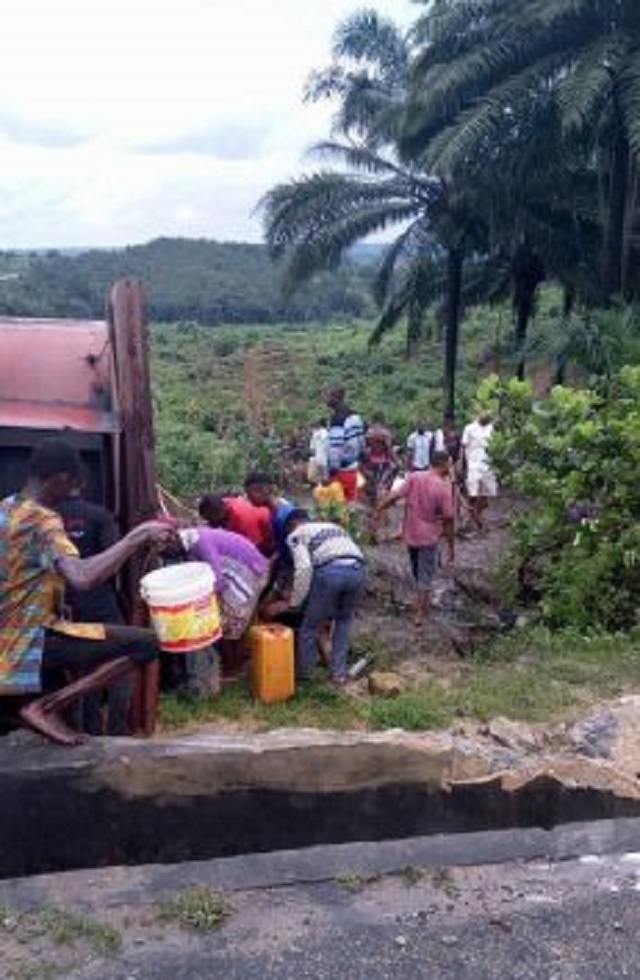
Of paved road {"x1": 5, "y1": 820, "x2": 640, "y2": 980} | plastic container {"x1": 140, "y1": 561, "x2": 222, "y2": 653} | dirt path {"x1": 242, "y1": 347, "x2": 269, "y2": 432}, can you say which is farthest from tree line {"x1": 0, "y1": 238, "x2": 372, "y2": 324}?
paved road {"x1": 5, "y1": 820, "x2": 640, "y2": 980}

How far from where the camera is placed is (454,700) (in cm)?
614

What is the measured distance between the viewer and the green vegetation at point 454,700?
594cm

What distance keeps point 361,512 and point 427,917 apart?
7743 millimetres

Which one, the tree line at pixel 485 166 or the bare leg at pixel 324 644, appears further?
the tree line at pixel 485 166

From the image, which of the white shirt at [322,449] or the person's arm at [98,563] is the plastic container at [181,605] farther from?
the white shirt at [322,449]

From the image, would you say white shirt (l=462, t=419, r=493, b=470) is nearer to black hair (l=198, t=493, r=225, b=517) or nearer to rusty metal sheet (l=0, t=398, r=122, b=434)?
black hair (l=198, t=493, r=225, b=517)

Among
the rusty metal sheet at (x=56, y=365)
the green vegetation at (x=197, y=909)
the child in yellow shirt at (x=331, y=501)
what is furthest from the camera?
the child in yellow shirt at (x=331, y=501)

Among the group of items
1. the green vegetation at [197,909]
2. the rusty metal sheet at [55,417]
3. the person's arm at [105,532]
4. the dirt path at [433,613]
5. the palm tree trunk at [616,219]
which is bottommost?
the dirt path at [433,613]

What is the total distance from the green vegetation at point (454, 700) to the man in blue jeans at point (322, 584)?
0.19 metres

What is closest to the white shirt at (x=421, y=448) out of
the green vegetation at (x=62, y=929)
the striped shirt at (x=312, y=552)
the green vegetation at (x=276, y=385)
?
the green vegetation at (x=276, y=385)

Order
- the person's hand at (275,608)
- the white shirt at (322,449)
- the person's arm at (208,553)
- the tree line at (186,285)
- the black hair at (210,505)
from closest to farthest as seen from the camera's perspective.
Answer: the person's arm at (208,553)
the black hair at (210,505)
the person's hand at (275,608)
the white shirt at (322,449)
the tree line at (186,285)

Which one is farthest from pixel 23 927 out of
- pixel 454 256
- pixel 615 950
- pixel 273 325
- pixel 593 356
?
pixel 273 325

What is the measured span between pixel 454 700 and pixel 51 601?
2518 millimetres

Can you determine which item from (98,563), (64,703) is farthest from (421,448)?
(98,563)
